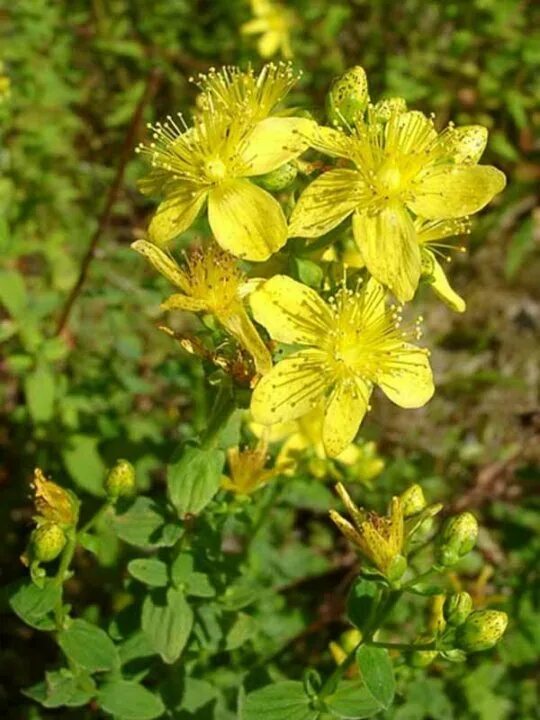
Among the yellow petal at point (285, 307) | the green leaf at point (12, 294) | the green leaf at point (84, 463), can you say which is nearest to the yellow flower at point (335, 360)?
the yellow petal at point (285, 307)

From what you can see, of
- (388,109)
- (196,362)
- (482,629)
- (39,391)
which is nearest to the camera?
(482,629)

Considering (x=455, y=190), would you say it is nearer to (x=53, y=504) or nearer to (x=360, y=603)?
(x=360, y=603)

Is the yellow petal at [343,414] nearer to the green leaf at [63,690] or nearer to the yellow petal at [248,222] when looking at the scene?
the yellow petal at [248,222]

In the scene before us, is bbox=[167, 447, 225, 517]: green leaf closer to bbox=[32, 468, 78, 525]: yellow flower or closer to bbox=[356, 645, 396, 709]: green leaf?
bbox=[32, 468, 78, 525]: yellow flower


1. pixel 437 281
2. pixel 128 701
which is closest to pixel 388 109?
pixel 437 281

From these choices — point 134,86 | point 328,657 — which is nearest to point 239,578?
point 328,657

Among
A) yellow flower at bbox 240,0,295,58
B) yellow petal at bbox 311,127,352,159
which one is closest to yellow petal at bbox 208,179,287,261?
yellow petal at bbox 311,127,352,159
